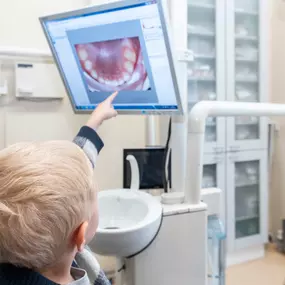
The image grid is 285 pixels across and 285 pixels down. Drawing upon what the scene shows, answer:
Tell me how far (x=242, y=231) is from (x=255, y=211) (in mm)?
198

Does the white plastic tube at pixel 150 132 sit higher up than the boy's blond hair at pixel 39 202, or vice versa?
the white plastic tube at pixel 150 132

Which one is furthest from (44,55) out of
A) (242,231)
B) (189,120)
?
(242,231)

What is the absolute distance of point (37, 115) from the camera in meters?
1.72

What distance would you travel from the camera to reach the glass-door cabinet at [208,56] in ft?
8.67

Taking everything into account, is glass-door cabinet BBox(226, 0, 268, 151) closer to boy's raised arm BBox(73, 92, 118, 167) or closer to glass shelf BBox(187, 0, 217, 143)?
glass shelf BBox(187, 0, 217, 143)

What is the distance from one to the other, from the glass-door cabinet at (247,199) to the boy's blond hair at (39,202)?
7.27 ft

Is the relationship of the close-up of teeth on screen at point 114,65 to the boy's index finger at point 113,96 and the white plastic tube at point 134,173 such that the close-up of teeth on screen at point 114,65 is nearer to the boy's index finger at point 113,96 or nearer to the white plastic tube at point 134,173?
the boy's index finger at point 113,96

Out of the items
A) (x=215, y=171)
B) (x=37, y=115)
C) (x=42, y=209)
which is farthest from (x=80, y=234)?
(x=215, y=171)

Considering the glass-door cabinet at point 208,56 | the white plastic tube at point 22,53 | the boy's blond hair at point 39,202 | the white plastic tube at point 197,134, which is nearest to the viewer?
the boy's blond hair at point 39,202

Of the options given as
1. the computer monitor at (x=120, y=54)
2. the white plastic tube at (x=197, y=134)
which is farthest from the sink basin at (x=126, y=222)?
the computer monitor at (x=120, y=54)

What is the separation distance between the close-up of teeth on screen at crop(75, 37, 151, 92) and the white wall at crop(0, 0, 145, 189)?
1.25ft

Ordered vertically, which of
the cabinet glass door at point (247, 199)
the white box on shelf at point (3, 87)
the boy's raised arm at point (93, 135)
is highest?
the white box on shelf at point (3, 87)

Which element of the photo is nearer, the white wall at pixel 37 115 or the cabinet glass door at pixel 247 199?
the white wall at pixel 37 115

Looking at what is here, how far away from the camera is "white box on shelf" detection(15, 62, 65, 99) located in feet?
5.40
